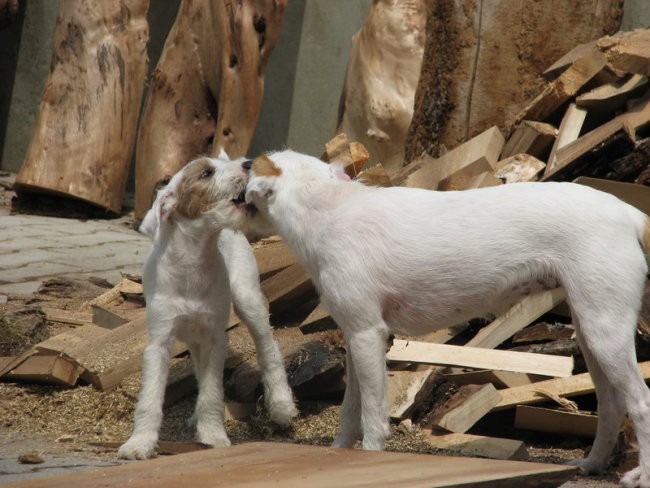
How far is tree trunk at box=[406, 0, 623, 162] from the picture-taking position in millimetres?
6867

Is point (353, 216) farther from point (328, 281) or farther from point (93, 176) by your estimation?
point (93, 176)

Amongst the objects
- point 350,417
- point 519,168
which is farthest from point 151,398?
point 519,168

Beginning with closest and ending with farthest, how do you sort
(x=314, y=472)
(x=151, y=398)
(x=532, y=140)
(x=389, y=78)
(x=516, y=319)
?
(x=314, y=472) → (x=151, y=398) → (x=516, y=319) → (x=532, y=140) → (x=389, y=78)

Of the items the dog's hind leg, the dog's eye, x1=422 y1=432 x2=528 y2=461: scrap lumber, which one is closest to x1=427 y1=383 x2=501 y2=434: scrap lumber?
x1=422 y1=432 x2=528 y2=461: scrap lumber

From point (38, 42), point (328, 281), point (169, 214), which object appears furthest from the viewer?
point (38, 42)

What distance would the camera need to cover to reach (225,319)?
5035mm

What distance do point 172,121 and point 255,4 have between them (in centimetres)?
160

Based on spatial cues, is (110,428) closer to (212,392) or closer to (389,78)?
(212,392)

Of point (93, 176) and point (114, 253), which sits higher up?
point (93, 176)

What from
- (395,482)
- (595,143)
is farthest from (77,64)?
(395,482)

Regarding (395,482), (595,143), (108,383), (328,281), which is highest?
(595,143)

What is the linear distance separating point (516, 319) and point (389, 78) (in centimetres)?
456

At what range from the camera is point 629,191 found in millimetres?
5527

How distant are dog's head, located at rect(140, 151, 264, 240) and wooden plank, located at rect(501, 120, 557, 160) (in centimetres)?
242
